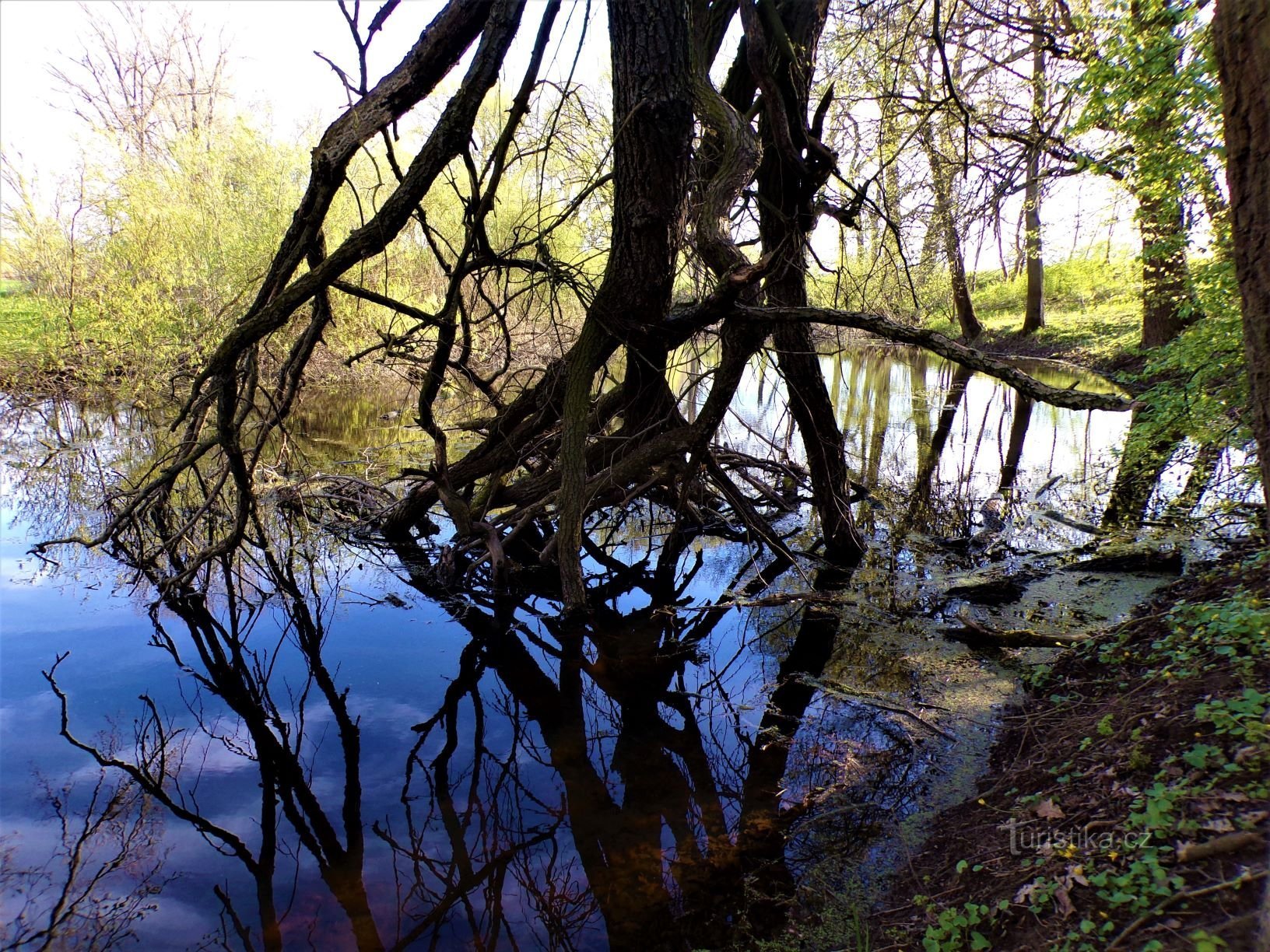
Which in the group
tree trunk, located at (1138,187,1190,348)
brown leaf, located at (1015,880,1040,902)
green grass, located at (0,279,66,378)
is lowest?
Answer: brown leaf, located at (1015,880,1040,902)

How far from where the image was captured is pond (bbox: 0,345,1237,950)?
2.89 metres

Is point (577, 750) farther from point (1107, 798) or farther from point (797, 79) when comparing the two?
point (797, 79)

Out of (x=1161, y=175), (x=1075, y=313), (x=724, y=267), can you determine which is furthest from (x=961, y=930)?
(x=1075, y=313)

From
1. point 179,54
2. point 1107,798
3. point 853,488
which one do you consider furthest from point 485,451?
point 179,54

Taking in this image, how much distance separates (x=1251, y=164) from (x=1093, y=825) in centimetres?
187

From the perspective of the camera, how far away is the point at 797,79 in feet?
15.9

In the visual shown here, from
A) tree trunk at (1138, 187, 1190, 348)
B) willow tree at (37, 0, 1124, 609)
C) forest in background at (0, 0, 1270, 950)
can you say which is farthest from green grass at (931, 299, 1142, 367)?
willow tree at (37, 0, 1124, 609)

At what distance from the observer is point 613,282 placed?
4.39 meters

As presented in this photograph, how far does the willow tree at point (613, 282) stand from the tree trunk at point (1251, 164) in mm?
1088

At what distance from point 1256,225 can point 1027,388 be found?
5.03ft

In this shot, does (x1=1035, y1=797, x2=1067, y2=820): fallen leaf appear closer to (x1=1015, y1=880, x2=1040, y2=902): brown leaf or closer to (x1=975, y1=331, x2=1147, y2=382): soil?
(x1=1015, y1=880, x2=1040, y2=902): brown leaf

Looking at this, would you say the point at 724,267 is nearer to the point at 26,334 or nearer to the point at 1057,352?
the point at 1057,352

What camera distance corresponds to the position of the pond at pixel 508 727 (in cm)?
289

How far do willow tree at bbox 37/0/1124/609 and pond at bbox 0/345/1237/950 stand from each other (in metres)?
0.58
